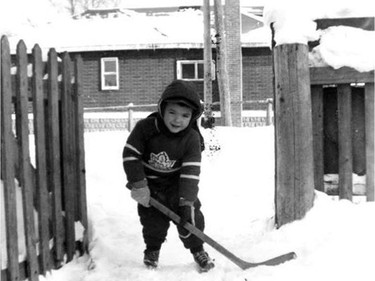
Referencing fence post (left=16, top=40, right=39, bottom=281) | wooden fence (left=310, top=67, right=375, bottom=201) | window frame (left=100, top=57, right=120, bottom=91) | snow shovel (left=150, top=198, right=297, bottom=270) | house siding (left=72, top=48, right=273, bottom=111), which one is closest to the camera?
fence post (left=16, top=40, right=39, bottom=281)

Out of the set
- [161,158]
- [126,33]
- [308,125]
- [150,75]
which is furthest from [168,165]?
[126,33]

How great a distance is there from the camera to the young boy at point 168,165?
3301mm

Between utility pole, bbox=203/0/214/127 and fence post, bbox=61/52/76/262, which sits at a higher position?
utility pole, bbox=203/0/214/127

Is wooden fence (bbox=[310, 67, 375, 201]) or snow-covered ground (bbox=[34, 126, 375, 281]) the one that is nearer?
snow-covered ground (bbox=[34, 126, 375, 281])

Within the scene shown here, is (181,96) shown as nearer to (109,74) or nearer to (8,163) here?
(8,163)

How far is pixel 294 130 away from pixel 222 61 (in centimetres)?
813

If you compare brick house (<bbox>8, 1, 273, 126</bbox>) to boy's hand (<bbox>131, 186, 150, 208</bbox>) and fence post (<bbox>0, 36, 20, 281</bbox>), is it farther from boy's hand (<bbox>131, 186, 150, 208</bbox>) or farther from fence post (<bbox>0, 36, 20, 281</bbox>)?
fence post (<bbox>0, 36, 20, 281</bbox>)

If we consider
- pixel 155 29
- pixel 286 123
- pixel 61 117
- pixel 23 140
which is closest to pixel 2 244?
pixel 23 140

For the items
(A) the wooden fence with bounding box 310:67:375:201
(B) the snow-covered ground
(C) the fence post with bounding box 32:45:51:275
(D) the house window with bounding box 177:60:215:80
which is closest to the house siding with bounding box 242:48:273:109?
(D) the house window with bounding box 177:60:215:80

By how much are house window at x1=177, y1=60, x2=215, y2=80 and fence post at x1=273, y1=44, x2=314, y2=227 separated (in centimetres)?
1502

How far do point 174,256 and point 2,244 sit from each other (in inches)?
52.7

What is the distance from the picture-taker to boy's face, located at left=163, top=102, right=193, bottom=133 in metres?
3.32

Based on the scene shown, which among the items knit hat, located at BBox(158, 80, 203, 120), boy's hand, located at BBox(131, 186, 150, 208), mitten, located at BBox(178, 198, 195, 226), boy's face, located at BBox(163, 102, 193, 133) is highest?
knit hat, located at BBox(158, 80, 203, 120)

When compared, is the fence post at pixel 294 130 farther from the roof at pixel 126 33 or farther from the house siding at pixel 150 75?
the house siding at pixel 150 75
